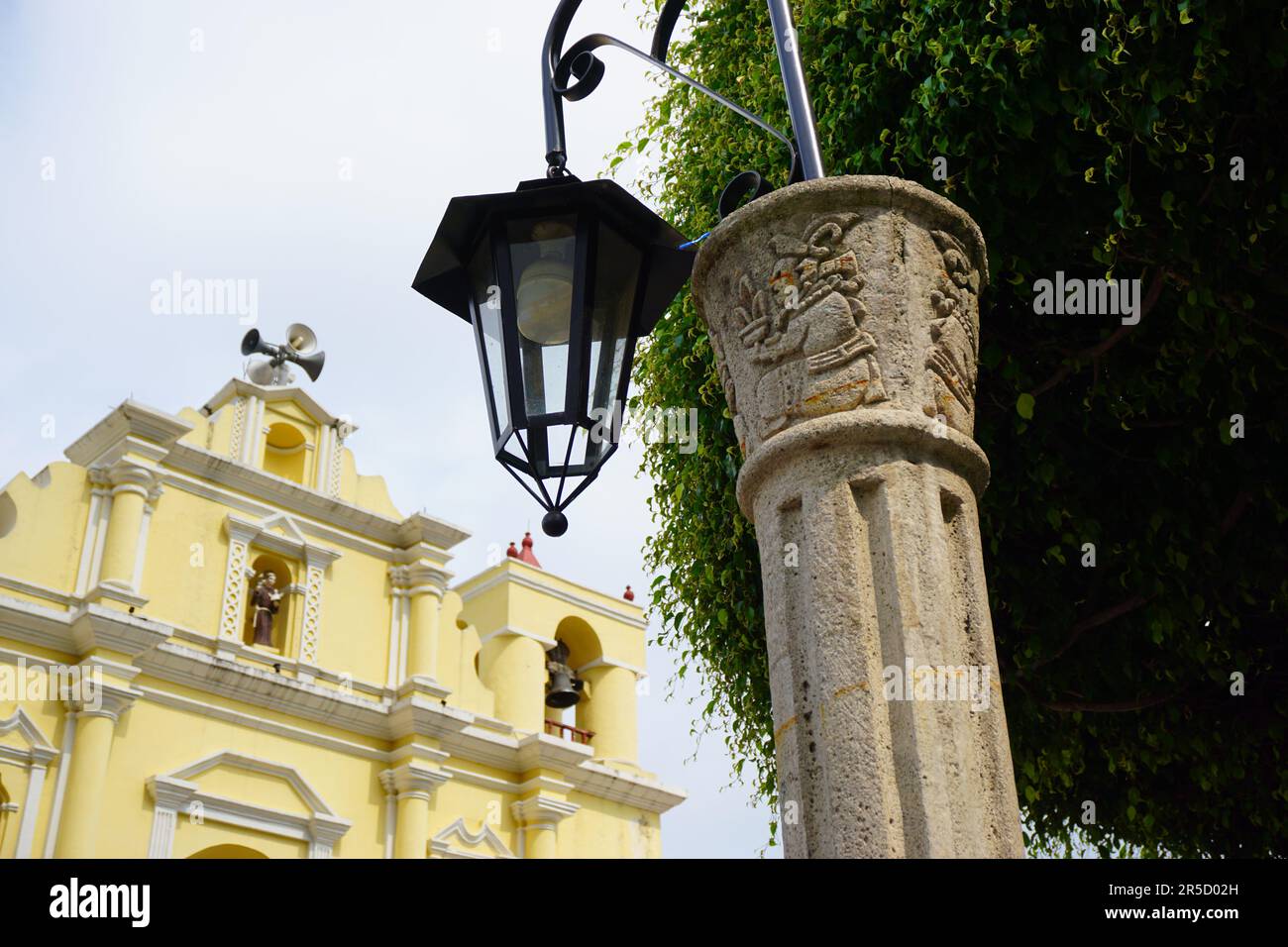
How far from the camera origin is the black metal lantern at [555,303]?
10.0ft

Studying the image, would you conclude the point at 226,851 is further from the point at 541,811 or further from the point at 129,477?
the point at 129,477

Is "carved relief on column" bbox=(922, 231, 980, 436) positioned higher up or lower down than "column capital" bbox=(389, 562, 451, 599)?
lower down

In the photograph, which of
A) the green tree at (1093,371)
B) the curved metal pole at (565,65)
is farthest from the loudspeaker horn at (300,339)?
the curved metal pole at (565,65)

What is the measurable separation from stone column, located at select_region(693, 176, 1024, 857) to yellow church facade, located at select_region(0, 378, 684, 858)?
11.8 meters

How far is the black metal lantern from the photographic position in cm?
305

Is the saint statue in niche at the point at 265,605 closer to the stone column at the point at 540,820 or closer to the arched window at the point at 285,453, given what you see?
the arched window at the point at 285,453

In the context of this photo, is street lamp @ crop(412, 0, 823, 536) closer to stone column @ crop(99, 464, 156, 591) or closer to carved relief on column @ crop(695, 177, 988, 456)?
carved relief on column @ crop(695, 177, 988, 456)

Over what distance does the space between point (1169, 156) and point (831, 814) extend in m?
3.69

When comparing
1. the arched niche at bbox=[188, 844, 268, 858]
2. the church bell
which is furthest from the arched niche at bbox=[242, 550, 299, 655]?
the church bell

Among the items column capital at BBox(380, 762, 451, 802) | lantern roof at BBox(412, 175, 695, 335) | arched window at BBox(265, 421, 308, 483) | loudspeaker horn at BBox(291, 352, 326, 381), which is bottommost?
lantern roof at BBox(412, 175, 695, 335)

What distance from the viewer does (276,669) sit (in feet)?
49.5

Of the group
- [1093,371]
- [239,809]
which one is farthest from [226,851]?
[1093,371]
